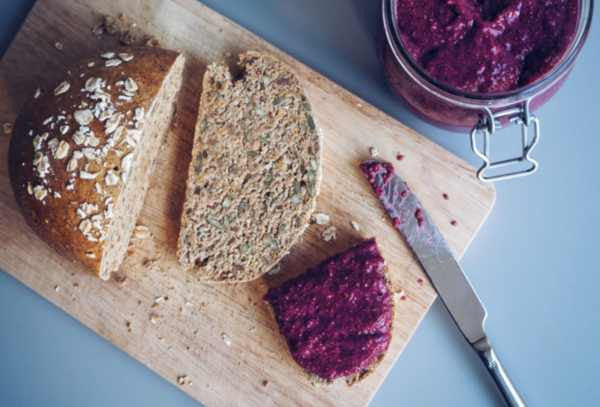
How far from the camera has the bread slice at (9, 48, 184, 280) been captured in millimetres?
2727

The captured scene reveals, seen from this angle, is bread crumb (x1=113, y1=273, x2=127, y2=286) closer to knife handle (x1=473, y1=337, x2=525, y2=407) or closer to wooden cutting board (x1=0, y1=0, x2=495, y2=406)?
wooden cutting board (x1=0, y1=0, x2=495, y2=406)

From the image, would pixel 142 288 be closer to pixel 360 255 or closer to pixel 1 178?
pixel 1 178

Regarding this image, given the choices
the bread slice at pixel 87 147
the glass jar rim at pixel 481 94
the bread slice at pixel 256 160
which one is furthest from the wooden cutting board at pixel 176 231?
the glass jar rim at pixel 481 94

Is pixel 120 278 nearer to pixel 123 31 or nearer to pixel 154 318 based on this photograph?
pixel 154 318

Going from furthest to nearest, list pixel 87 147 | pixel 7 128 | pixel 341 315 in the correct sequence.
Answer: pixel 7 128
pixel 341 315
pixel 87 147

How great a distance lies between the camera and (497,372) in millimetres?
3023

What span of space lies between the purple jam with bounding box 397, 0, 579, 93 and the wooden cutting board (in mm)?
642

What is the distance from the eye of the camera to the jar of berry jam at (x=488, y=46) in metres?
2.38

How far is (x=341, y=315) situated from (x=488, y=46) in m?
1.33

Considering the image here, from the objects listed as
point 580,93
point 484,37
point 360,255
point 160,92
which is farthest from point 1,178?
point 580,93

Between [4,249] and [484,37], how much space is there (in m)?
2.43

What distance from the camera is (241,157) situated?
298 cm

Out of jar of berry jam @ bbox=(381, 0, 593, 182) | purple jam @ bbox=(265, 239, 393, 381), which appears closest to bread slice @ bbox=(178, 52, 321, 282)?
purple jam @ bbox=(265, 239, 393, 381)

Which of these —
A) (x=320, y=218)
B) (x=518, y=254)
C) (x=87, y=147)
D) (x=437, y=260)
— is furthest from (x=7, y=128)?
(x=518, y=254)
